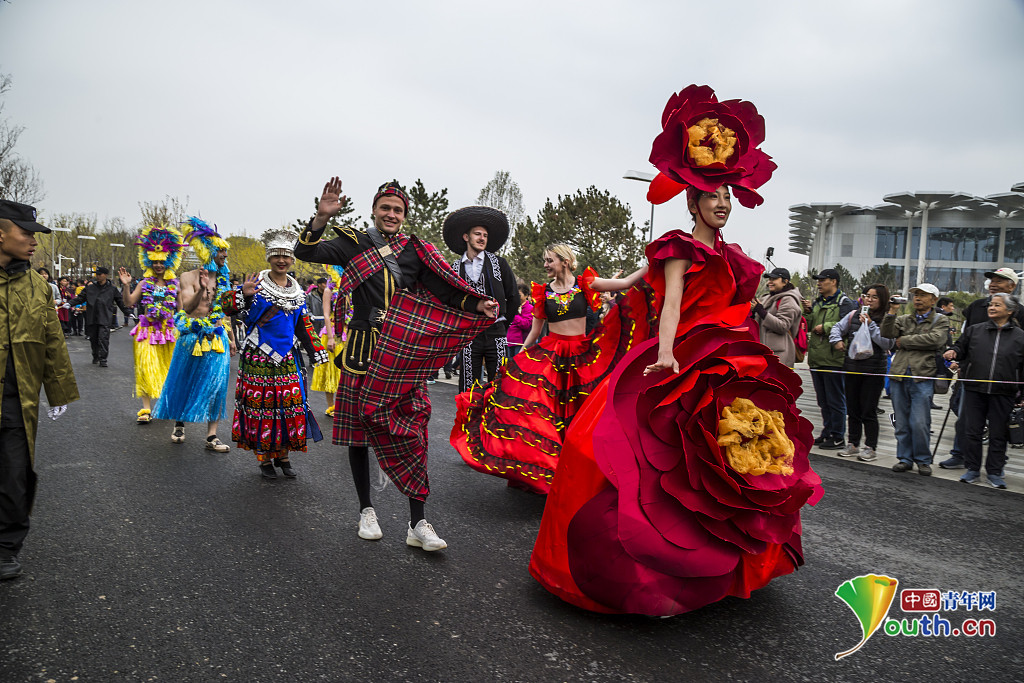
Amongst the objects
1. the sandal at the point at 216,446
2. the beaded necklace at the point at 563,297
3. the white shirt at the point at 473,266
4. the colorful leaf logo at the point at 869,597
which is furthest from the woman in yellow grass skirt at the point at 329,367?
the colorful leaf logo at the point at 869,597

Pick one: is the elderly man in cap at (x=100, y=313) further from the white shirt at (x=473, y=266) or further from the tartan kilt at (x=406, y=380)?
the tartan kilt at (x=406, y=380)

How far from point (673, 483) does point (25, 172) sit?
101ft

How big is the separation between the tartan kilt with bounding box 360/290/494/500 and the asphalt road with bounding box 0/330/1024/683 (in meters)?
0.49

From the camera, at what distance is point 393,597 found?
327cm

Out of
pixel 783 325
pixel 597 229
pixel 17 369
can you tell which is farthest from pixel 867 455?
pixel 597 229

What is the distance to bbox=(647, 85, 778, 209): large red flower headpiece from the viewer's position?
335 centimetres

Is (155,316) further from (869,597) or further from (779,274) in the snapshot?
(869,597)

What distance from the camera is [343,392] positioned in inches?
155

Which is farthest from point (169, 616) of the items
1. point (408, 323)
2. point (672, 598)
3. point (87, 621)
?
point (672, 598)

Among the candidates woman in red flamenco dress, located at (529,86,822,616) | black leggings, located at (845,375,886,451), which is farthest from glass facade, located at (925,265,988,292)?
woman in red flamenco dress, located at (529,86,822,616)

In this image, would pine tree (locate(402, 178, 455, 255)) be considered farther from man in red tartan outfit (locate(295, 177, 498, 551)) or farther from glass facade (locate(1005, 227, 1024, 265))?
glass facade (locate(1005, 227, 1024, 265))

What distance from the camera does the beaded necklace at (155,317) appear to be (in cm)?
A: 794

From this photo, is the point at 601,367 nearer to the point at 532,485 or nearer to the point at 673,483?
the point at 532,485

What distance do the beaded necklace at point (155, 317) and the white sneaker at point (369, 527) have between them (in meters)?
5.06
